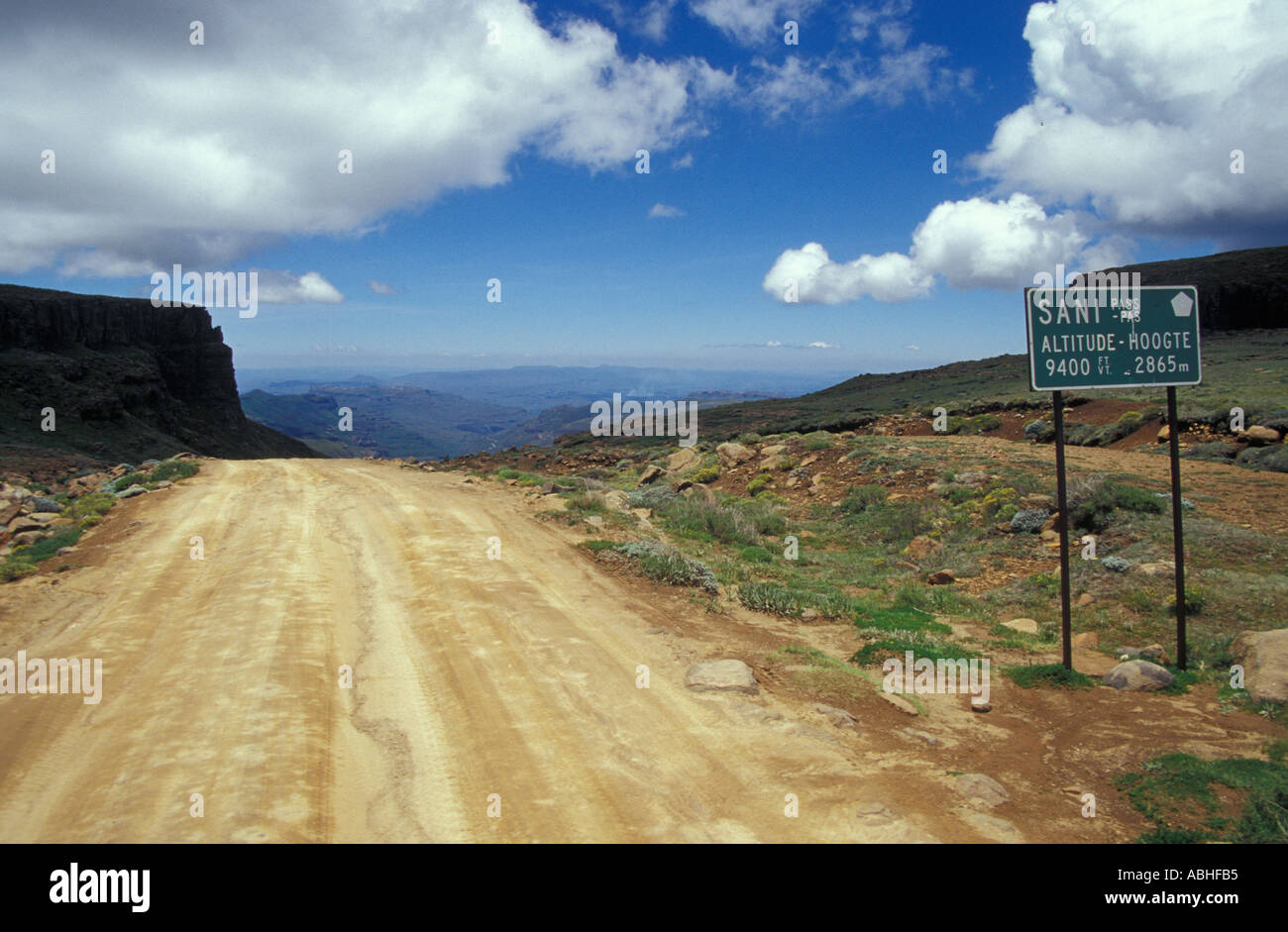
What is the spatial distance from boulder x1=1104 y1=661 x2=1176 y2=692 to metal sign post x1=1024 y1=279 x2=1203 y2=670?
45 cm

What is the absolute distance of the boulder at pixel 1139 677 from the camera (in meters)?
7.66

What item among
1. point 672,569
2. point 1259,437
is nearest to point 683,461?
point 672,569

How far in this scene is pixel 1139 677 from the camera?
25.4 feet

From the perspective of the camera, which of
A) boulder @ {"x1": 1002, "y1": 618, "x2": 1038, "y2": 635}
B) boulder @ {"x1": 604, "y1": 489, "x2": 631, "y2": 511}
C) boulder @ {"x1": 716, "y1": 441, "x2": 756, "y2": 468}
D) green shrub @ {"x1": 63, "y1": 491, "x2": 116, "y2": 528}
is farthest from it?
boulder @ {"x1": 716, "y1": 441, "x2": 756, "y2": 468}

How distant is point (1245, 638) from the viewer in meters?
8.05

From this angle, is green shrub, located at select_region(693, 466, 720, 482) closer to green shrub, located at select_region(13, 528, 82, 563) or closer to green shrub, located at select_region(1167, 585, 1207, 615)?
green shrub, located at select_region(1167, 585, 1207, 615)

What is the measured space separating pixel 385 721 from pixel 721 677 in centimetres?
346

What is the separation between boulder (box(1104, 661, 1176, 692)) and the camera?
7660 millimetres

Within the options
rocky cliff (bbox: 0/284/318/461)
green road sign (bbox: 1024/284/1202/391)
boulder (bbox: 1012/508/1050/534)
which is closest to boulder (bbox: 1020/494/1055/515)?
boulder (bbox: 1012/508/1050/534)

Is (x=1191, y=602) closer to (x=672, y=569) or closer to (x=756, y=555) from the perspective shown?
(x=756, y=555)

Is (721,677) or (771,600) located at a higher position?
(771,600)

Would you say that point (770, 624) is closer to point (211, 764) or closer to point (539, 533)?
point (539, 533)
